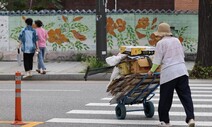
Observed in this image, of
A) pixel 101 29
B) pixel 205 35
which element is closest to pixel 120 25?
pixel 101 29

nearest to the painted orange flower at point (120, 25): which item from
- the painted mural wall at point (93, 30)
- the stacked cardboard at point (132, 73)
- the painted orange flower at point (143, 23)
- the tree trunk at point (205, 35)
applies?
the painted mural wall at point (93, 30)

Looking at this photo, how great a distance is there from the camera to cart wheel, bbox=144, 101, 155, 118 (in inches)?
402

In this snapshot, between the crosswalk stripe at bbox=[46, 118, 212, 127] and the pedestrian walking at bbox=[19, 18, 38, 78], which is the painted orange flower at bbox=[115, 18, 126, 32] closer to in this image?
the pedestrian walking at bbox=[19, 18, 38, 78]

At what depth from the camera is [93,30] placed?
22.7m

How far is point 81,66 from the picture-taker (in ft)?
68.5

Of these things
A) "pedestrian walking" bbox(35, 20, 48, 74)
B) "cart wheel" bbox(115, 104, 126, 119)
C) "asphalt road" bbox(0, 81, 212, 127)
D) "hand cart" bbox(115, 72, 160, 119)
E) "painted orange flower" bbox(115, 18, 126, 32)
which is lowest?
"asphalt road" bbox(0, 81, 212, 127)

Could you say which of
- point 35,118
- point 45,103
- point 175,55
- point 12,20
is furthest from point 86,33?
point 175,55

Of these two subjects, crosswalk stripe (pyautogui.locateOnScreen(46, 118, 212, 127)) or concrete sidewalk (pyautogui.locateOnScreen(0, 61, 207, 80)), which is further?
concrete sidewalk (pyautogui.locateOnScreen(0, 61, 207, 80))

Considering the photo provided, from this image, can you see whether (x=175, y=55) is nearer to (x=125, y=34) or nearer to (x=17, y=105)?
(x=17, y=105)

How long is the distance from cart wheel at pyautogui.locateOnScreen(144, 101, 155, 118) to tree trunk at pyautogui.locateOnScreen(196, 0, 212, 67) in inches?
321

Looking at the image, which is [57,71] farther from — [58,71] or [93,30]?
[93,30]

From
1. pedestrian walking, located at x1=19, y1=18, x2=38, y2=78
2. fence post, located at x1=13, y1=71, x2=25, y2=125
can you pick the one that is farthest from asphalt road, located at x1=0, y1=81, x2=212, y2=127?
pedestrian walking, located at x1=19, y1=18, x2=38, y2=78

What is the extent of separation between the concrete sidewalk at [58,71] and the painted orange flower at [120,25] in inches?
88.8

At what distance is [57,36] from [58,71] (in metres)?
3.63
